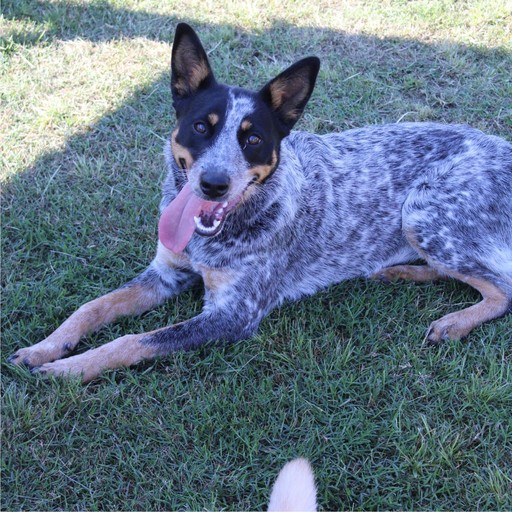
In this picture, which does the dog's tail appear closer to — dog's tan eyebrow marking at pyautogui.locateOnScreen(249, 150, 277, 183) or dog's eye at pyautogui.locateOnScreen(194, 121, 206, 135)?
dog's tan eyebrow marking at pyautogui.locateOnScreen(249, 150, 277, 183)

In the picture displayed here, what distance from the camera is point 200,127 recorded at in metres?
3.31

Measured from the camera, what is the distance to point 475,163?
404 centimetres

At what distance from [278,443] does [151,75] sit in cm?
357

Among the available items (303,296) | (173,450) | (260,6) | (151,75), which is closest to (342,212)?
(303,296)

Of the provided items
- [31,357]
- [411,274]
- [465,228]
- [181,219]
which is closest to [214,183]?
[181,219]

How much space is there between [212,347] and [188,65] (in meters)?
1.53

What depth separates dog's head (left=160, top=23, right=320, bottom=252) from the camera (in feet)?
10.7

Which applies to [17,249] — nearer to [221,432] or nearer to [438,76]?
[221,432]

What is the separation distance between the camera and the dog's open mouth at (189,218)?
11.3ft

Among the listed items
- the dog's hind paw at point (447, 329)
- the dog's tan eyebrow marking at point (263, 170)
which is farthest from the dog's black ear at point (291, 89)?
the dog's hind paw at point (447, 329)

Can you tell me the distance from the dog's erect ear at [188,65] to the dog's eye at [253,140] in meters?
0.42

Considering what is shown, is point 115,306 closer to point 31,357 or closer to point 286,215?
point 31,357

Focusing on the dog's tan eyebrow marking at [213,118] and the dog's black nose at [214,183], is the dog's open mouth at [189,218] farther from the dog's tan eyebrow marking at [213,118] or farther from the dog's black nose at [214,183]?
the dog's tan eyebrow marking at [213,118]

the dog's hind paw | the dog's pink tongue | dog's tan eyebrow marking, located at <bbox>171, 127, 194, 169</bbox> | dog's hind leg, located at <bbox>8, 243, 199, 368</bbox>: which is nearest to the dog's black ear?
dog's tan eyebrow marking, located at <bbox>171, 127, 194, 169</bbox>
